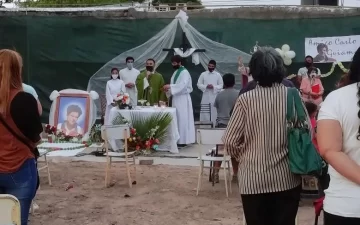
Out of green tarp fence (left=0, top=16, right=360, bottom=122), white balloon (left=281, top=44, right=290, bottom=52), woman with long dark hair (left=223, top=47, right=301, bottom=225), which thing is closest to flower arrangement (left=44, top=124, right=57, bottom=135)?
green tarp fence (left=0, top=16, right=360, bottom=122)

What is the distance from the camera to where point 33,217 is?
255 inches

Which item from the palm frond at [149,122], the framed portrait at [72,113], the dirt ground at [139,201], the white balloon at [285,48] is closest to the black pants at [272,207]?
the dirt ground at [139,201]

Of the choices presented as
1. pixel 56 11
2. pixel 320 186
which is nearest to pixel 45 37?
pixel 56 11

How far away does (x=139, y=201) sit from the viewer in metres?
7.16

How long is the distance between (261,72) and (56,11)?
11636 mm

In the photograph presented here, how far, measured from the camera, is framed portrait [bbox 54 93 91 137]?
1175 centimetres

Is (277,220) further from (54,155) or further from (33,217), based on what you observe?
(54,155)

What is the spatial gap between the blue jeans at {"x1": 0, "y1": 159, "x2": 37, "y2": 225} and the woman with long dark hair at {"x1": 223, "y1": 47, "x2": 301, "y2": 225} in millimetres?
1233

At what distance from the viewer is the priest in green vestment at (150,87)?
39.8 feet

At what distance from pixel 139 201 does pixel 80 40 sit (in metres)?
7.64

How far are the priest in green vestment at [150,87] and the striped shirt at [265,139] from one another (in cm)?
866

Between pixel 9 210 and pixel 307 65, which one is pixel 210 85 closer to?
pixel 307 65

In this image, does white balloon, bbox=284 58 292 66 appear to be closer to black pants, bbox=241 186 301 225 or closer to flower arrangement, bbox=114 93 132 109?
flower arrangement, bbox=114 93 132 109

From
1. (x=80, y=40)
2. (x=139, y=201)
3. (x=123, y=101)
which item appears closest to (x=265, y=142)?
(x=139, y=201)
